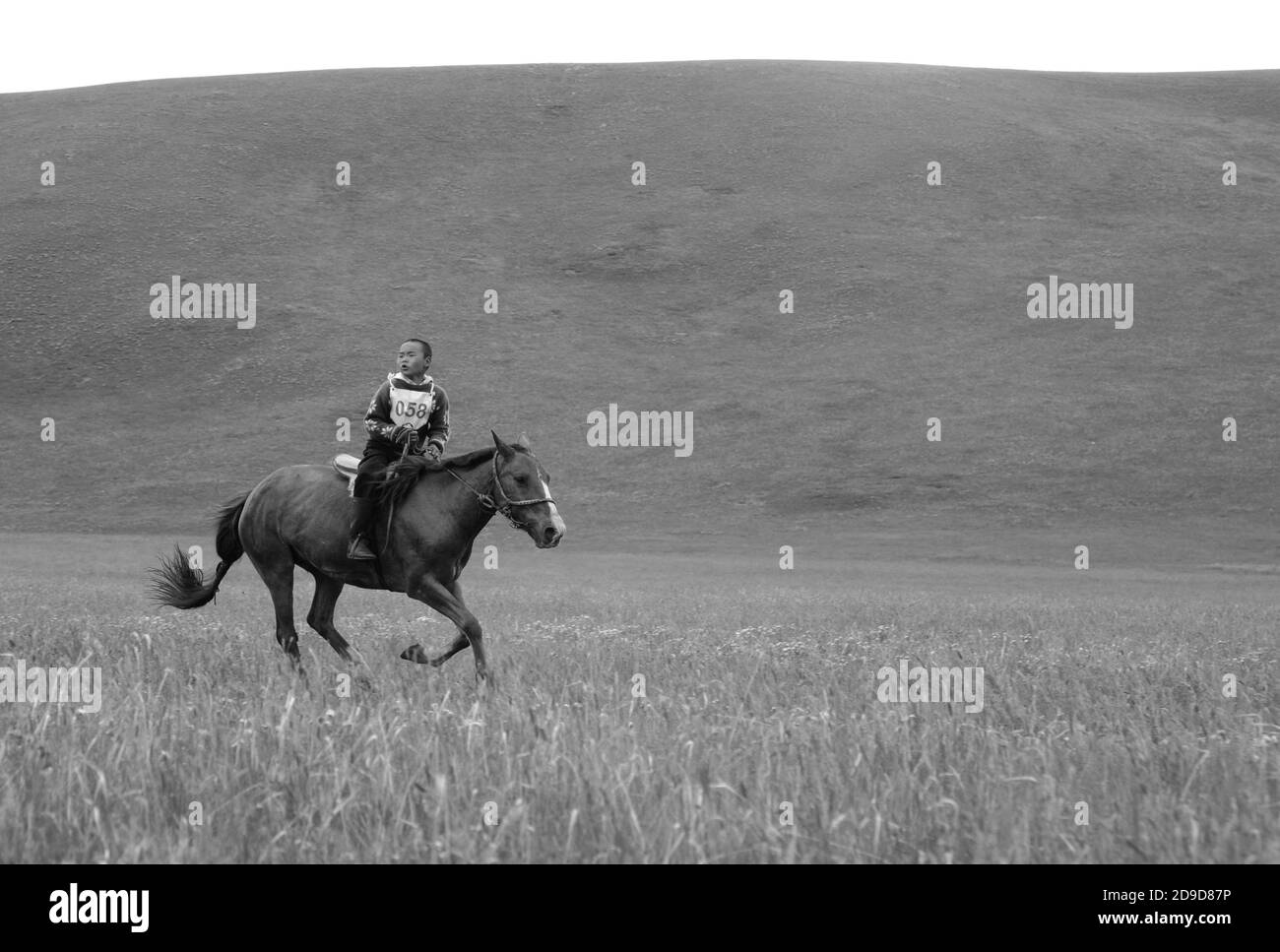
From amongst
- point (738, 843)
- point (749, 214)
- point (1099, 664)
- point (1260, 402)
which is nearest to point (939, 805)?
point (738, 843)

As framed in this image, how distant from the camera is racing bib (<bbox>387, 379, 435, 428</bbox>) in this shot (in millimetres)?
11664

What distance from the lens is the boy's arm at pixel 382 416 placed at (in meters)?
11.7

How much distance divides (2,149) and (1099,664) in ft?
330

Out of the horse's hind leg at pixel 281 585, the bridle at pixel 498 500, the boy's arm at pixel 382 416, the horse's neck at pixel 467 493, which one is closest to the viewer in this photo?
the bridle at pixel 498 500

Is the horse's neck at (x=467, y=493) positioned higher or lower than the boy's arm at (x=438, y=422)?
lower

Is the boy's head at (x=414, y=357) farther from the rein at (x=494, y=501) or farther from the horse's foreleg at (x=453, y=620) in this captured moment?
the horse's foreleg at (x=453, y=620)

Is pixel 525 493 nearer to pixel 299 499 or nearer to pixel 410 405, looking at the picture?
pixel 410 405

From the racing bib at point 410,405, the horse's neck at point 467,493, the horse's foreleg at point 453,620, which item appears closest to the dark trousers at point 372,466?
the racing bib at point 410,405

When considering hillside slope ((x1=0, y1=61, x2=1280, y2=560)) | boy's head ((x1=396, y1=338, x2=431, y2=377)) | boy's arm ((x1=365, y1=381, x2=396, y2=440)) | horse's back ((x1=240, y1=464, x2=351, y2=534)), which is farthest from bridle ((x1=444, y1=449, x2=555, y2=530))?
hillside slope ((x1=0, y1=61, x2=1280, y2=560))

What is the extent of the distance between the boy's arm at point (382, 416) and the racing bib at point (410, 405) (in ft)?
0.13

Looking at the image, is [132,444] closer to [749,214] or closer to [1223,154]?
[749,214]

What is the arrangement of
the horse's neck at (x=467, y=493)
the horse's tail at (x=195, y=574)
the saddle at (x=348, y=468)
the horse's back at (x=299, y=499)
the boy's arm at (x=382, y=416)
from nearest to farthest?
the horse's neck at (x=467, y=493)
the boy's arm at (x=382, y=416)
the saddle at (x=348, y=468)
the horse's back at (x=299, y=499)
the horse's tail at (x=195, y=574)

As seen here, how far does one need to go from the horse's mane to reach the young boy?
0.35 feet

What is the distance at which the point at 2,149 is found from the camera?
9669cm
